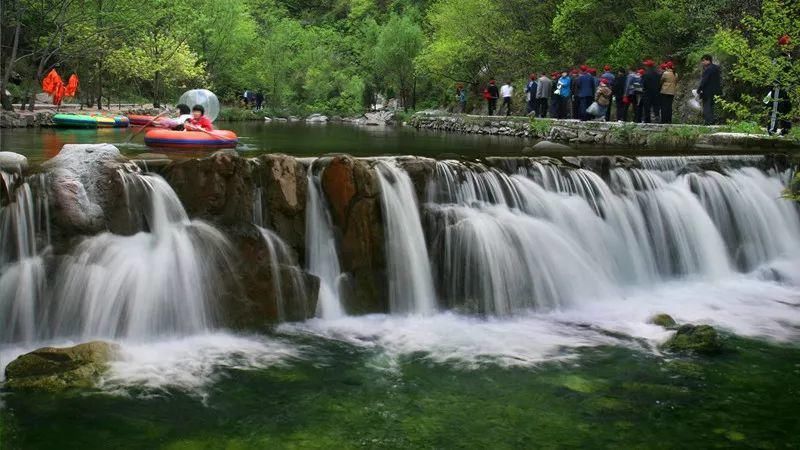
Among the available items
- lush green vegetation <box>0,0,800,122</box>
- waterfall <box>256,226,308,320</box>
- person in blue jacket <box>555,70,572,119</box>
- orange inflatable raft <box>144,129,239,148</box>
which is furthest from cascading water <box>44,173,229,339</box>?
person in blue jacket <box>555,70,572,119</box>

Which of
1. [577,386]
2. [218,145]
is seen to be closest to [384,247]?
[577,386]

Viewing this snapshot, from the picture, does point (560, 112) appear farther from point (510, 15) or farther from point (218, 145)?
point (218, 145)

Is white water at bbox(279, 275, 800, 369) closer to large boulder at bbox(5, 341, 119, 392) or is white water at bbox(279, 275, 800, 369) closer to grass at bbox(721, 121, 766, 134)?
large boulder at bbox(5, 341, 119, 392)

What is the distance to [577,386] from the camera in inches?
270

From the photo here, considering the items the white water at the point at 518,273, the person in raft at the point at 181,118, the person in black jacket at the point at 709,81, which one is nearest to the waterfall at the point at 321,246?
the white water at the point at 518,273

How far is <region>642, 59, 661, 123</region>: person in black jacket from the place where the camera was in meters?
21.2

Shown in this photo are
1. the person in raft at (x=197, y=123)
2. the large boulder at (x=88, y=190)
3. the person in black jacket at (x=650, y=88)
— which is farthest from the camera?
the person in black jacket at (x=650, y=88)

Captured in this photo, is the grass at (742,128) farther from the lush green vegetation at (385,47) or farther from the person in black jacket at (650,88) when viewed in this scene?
the person in black jacket at (650,88)

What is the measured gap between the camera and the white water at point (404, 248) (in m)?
9.41

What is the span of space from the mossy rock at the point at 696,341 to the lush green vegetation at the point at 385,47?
215 inches

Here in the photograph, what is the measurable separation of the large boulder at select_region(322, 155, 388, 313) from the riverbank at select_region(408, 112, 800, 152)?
426 inches

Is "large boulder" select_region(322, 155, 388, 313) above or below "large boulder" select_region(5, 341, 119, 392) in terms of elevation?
above

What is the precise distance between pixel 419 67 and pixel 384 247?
37534mm

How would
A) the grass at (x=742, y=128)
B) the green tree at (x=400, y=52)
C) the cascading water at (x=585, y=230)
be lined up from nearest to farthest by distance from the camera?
the cascading water at (x=585, y=230), the grass at (x=742, y=128), the green tree at (x=400, y=52)
